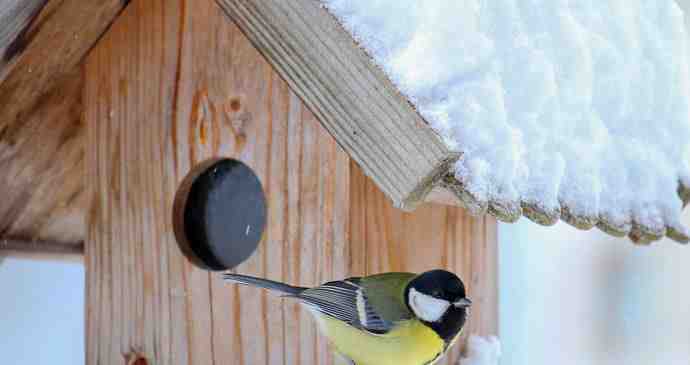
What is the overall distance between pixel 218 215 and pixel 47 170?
1.50ft

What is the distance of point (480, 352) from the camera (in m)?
1.73

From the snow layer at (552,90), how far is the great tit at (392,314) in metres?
0.26

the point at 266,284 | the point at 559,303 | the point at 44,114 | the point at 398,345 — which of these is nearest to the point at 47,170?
the point at 44,114

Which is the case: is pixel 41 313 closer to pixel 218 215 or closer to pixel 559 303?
pixel 218 215

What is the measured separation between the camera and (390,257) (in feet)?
5.03

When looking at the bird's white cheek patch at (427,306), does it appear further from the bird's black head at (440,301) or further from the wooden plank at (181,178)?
the wooden plank at (181,178)

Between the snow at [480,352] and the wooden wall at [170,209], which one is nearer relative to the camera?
the wooden wall at [170,209]

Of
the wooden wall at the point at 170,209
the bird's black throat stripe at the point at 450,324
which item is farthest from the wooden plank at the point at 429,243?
the bird's black throat stripe at the point at 450,324

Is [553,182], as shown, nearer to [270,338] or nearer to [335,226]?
[335,226]

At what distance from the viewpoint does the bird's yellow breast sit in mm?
1497

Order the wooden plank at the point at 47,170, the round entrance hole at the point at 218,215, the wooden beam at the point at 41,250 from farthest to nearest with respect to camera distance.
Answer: the wooden beam at the point at 41,250, the wooden plank at the point at 47,170, the round entrance hole at the point at 218,215

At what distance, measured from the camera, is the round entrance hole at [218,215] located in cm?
168

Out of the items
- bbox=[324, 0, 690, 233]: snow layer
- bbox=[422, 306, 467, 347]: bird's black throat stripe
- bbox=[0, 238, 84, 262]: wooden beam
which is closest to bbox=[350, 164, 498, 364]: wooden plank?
bbox=[422, 306, 467, 347]: bird's black throat stripe

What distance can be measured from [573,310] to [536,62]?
5.72ft
